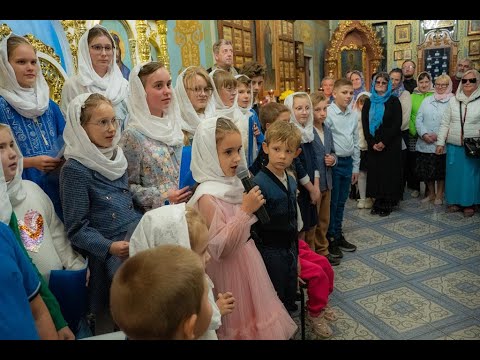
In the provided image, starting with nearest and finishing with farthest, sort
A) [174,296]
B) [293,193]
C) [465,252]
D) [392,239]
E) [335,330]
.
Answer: [174,296]
[293,193]
[335,330]
[465,252]
[392,239]

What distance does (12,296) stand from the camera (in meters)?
→ 0.98

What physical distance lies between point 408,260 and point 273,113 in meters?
1.76

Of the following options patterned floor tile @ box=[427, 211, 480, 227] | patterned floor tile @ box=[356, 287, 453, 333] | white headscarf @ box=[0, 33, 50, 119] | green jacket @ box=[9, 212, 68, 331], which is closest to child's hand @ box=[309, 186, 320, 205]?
patterned floor tile @ box=[356, 287, 453, 333]

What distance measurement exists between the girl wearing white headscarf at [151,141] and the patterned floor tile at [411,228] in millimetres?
2808

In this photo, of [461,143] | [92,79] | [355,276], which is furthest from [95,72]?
[461,143]

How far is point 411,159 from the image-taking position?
5082 mm

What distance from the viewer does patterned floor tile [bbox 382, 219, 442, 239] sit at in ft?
12.8

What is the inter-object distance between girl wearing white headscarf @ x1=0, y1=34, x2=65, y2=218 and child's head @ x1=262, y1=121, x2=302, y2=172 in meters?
1.14

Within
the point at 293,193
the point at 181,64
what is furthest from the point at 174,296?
the point at 181,64

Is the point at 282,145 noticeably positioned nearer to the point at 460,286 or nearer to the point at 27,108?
the point at 27,108

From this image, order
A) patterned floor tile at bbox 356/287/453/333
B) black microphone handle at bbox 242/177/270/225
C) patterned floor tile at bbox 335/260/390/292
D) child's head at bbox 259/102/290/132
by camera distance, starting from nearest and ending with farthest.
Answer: black microphone handle at bbox 242/177/270/225 < patterned floor tile at bbox 356/287/453/333 < child's head at bbox 259/102/290/132 < patterned floor tile at bbox 335/260/390/292

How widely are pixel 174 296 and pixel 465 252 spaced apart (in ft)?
11.2

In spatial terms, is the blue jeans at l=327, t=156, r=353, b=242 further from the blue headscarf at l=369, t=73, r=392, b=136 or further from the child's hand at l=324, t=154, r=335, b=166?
the blue headscarf at l=369, t=73, r=392, b=136

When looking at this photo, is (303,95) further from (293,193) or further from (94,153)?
(94,153)
